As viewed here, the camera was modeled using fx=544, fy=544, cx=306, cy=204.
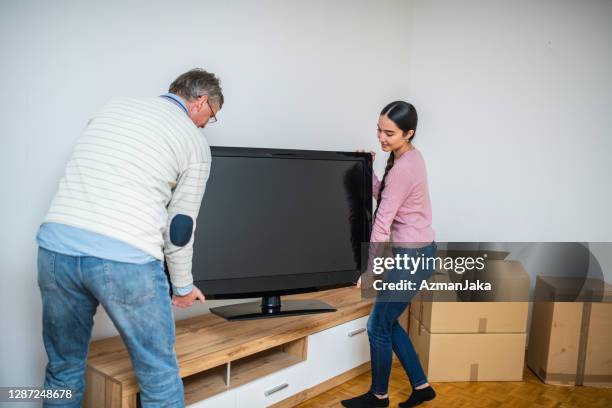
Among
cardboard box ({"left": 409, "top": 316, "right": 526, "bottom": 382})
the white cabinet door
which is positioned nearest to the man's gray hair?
the white cabinet door

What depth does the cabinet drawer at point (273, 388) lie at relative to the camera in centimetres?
212

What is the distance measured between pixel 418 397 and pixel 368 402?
0.24m

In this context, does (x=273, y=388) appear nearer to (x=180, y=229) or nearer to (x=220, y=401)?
(x=220, y=401)

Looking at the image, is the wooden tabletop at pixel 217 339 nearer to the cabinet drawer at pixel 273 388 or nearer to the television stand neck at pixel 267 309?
the television stand neck at pixel 267 309

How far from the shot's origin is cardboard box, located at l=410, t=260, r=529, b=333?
2.77 m

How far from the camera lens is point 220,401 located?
2.02 m

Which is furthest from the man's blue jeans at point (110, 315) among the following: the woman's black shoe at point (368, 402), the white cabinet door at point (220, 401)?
the woman's black shoe at point (368, 402)

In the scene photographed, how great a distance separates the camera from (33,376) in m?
1.99

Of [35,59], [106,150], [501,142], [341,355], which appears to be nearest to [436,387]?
[341,355]

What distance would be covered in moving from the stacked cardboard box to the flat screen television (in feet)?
1.81

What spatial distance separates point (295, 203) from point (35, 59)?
116 centimetres

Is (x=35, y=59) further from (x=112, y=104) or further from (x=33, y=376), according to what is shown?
(x=33, y=376)

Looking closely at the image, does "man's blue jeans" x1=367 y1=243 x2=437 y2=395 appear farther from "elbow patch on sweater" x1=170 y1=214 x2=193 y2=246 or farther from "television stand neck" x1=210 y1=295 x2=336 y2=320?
"elbow patch on sweater" x1=170 y1=214 x2=193 y2=246

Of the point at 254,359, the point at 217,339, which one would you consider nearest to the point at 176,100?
the point at 217,339
